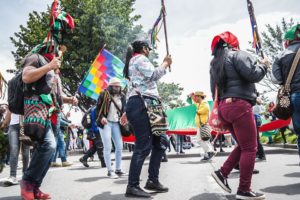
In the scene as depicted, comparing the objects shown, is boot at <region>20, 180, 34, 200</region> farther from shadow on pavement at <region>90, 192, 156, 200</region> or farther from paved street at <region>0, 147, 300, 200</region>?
shadow on pavement at <region>90, 192, 156, 200</region>

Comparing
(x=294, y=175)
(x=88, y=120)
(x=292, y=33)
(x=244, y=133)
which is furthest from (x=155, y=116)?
(x=88, y=120)

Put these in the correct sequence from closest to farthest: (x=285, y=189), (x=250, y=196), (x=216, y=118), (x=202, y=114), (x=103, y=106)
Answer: (x=250, y=196) < (x=216, y=118) < (x=285, y=189) < (x=103, y=106) < (x=202, y=114)

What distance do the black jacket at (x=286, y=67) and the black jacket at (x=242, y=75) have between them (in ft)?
2.12

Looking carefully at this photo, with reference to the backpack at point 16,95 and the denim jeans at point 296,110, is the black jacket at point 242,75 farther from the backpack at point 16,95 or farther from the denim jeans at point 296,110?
the backpack at point 16,95

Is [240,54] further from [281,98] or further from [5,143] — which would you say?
[5,143]

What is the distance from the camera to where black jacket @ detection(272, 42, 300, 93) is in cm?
421

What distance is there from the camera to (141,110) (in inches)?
164

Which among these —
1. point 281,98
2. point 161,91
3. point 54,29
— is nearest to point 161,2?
point 54,29

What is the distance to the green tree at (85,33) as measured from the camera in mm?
24094

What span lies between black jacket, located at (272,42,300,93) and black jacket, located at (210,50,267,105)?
64 centimetres

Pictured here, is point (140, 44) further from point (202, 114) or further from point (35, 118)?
point (202, 114)

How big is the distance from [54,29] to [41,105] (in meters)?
0.91

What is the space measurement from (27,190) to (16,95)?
108 centimetres

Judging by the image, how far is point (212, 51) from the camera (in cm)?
407
